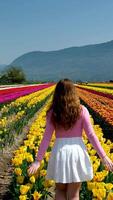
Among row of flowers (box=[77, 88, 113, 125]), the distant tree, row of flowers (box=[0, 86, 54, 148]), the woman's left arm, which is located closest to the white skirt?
the woman's left arm

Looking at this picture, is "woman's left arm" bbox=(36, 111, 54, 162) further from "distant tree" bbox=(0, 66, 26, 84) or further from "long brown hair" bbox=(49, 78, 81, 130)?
"distant tree" bbox=(0, 66, 26, 84)

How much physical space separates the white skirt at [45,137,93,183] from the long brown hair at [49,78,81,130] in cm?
19

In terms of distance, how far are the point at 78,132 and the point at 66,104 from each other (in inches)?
13.3

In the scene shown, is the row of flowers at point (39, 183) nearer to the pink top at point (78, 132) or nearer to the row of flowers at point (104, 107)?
the pink top at point (78, 132)

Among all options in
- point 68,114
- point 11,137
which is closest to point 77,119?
point 68,114

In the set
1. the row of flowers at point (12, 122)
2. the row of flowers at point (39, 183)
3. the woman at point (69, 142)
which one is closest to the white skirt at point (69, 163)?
the woman at point (69, 142)

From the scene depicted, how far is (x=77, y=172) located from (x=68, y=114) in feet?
1.86

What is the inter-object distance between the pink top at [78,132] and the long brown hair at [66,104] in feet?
0.21

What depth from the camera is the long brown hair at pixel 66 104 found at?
15.6ft

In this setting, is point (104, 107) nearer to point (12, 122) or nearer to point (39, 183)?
point (12, 122)

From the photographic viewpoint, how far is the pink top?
191 inches

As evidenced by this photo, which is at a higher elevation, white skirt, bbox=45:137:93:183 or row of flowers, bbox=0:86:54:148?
white skirt, bbox=45:137:93:183

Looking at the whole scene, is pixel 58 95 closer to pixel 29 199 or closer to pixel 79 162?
pixel 79 162

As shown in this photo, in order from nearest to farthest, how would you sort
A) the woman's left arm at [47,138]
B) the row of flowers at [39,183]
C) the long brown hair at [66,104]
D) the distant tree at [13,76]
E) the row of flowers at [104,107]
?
1. the long brown hair at [66,104]
2. the woman's left arm at [47,138]
3. the row of flowers at [39,183]
4. the row of flowers at [104,107]
5. the distant tree at [13,76]
